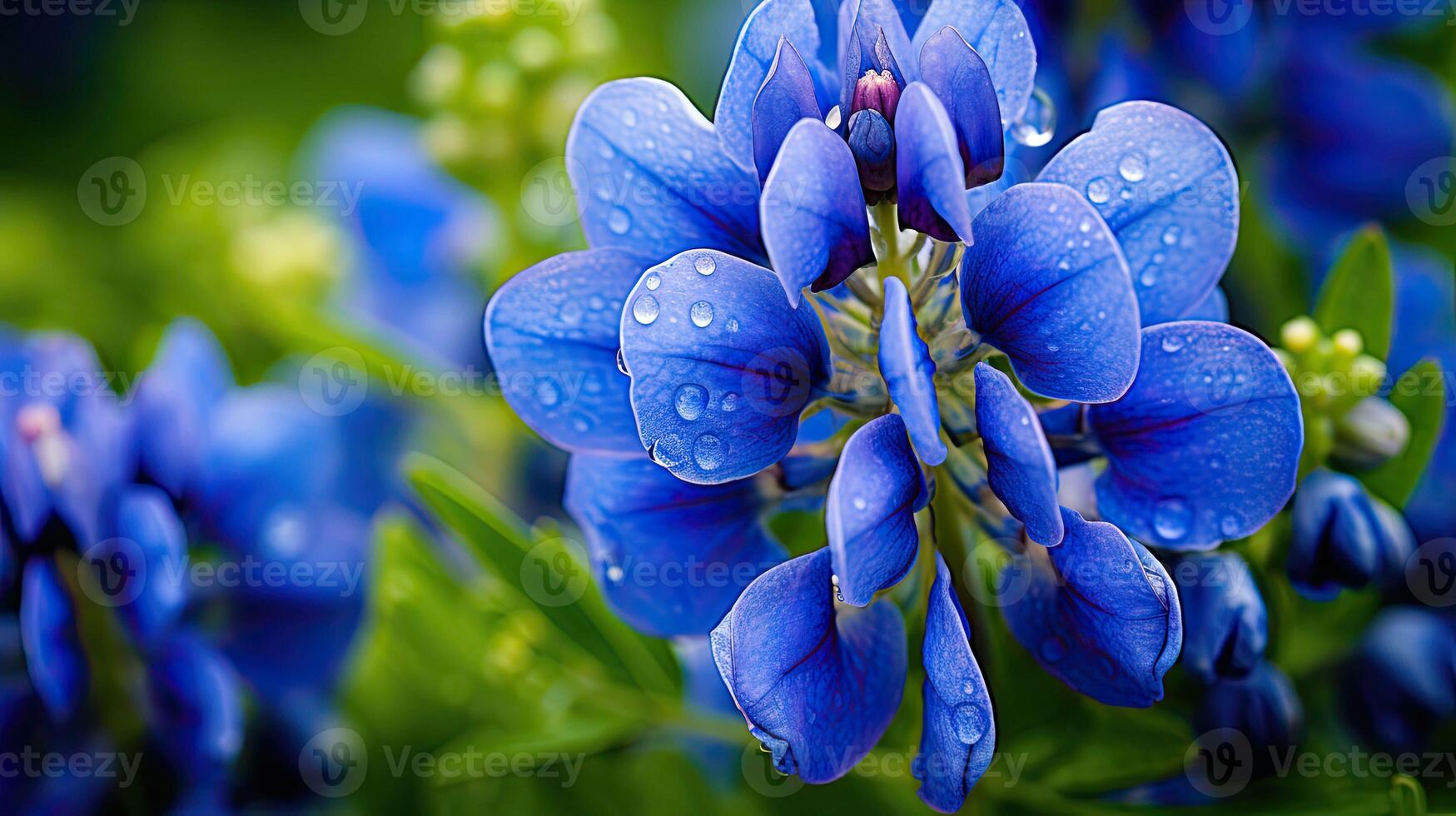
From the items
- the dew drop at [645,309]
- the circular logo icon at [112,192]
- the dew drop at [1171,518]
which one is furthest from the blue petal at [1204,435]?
the circular logo icon at [112,192]

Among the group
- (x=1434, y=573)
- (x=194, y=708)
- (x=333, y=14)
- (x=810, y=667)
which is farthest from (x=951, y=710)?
(x=333, y=14)

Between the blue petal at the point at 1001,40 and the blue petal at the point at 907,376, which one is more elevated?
the blue petal at the point at 1001,40

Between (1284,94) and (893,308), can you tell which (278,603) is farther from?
(1284,94)

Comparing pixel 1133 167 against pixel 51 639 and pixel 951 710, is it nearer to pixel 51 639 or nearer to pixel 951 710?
pixel 951 710

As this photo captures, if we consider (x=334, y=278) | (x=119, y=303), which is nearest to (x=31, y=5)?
(x=119, y=303)

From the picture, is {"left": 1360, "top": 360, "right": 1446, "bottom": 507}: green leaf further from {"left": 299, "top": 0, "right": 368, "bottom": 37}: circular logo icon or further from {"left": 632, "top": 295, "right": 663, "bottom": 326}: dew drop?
{"left": 299, "top": 0, "right": 368, "bottom": 37}: circular logo icon

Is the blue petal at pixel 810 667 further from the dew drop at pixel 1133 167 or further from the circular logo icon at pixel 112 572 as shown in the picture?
the circular logo icon at pixel 112 572
